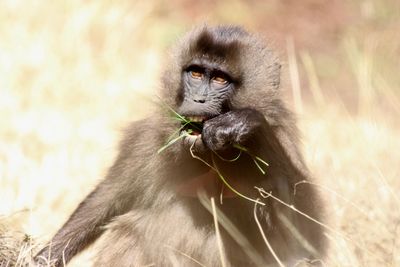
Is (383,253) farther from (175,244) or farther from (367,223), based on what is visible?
(175,244)

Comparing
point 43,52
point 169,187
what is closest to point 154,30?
point 43,52

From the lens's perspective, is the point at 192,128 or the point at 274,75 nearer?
the point at 192,128

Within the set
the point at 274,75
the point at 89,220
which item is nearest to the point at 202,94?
the point at 274,75

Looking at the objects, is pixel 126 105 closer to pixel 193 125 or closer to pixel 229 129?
pixel 193 125

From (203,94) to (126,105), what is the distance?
4.83 metres

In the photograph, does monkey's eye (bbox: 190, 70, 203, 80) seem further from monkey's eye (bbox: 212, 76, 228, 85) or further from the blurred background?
the blurred background

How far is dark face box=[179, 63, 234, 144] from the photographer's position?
5211mm

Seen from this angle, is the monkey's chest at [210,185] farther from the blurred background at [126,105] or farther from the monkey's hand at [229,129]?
the blurred background at [126,105]

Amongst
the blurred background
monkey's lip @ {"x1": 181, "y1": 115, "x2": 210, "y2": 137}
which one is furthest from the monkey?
the blurred background

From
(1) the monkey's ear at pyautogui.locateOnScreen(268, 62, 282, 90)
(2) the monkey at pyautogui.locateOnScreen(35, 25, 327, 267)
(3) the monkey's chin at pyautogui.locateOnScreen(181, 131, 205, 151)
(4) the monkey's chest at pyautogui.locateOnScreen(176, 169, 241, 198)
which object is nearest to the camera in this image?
(3) the monkey's chin at pyautogui.locateOnScreen(181, 131, 205, 151)

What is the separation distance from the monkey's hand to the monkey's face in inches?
4.1

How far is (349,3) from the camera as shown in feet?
50.8

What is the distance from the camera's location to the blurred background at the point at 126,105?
6254 millimetres

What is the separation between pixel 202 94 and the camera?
17.5 feet
